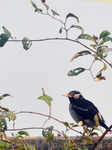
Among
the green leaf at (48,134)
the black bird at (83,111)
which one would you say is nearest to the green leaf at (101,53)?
the green leaf at (48,134)

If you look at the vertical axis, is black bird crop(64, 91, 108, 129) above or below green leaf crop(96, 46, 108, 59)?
below

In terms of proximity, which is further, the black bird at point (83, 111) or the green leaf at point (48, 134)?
the black bird at point (83, 111)

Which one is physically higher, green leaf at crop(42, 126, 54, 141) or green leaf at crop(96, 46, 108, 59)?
green leaf at crop(96, 46, 108, 59)

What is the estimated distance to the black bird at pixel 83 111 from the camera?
1.19m

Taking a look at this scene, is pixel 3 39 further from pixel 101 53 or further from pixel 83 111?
pixel 83 111

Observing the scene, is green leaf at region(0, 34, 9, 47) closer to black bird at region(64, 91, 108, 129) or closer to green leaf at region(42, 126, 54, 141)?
green leaf at region(42, 126, 54, 141)

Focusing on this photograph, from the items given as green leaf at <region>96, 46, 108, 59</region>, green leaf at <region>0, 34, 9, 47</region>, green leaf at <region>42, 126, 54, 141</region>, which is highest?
green leaf at <region>0, 34, 9, 47</region>

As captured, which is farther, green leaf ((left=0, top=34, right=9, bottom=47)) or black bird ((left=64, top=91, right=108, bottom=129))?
black bird ((left=64, top=91, right=108, bottom=129))

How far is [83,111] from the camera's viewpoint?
127 centimetres

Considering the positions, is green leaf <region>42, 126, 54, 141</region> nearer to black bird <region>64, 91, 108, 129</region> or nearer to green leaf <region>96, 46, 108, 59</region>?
green leaf <region>96, 46, 108, 59</region>

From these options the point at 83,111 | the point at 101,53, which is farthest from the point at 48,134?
the point at 83,111

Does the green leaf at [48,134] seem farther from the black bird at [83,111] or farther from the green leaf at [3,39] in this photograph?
the black bird at [83,111]

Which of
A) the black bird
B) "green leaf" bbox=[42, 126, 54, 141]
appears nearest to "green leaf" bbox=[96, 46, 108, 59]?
"green leaf" bbox=[42, 126, 54, 141]

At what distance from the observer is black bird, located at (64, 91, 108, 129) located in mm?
1189
